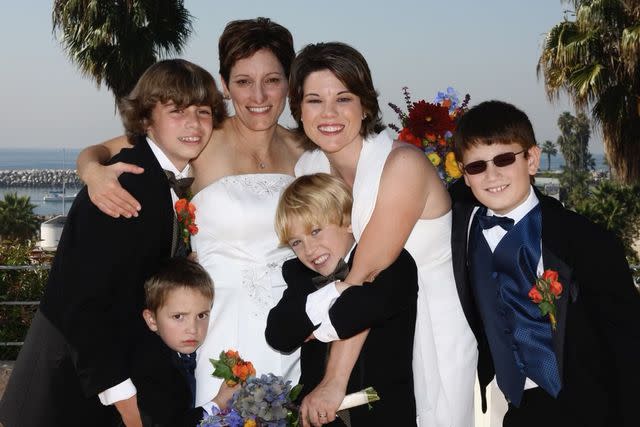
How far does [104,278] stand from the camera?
2971 mm

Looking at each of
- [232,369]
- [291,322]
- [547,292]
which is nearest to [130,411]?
[232,369]

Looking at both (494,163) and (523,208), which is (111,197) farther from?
(523,208)

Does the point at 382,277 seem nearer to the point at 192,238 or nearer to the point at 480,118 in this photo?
the point at 480,118

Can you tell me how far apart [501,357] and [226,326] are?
1.28 metres

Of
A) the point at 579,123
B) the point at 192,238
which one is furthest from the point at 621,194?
the point at 579,123

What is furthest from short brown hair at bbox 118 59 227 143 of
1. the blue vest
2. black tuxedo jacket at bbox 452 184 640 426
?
black tuxedo jacket at bbox 452 184 640 426

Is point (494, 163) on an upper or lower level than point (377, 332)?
upper

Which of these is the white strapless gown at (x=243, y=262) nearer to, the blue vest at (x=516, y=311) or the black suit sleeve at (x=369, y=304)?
the black suit sleeve at (x=369, y=304)

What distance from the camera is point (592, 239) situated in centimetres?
278

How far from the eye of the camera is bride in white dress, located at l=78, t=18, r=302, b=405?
12.0 feet

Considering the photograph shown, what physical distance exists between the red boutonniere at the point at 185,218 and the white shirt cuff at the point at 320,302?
804 millimetres

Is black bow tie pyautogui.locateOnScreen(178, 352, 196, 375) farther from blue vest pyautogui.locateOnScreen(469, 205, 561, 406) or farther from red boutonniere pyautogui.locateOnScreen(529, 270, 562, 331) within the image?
red boutonniere pyautogui.locateOnScreen(529, 270, 562, 331)

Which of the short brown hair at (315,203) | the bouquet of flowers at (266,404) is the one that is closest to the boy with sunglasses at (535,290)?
the short brown hair at (315,203)

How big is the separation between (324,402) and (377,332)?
32cm
